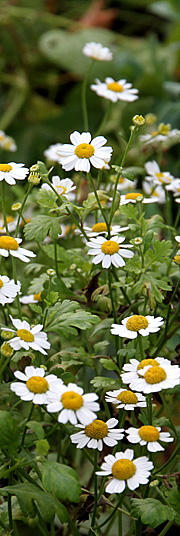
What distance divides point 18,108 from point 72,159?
1.15m

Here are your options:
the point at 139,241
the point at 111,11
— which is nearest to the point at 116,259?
the point at 139,241

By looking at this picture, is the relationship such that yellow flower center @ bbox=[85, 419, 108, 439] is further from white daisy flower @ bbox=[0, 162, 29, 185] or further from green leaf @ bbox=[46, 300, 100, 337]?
white daisy flower @ bbox=[0, 162, 29, 185]

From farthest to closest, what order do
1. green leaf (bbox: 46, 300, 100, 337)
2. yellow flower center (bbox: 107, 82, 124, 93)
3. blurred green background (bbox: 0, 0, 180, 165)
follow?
1. blurred green background (bbox: 0, 0, 180, 165)
2. yellow flower center (bbox: 107, 82, 124, 93)
3. green leaf (bbox: 46, 300, 100, 337)

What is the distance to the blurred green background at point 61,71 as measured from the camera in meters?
1.49

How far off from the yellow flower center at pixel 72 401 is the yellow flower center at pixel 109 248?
6.2 inches

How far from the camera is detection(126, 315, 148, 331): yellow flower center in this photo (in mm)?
530

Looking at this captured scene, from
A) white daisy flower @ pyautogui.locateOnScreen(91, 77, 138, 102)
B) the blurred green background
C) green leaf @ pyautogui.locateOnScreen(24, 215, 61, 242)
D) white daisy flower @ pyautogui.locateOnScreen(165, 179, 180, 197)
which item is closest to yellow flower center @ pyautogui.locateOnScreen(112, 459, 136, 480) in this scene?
green leaf @ pyautogui.locateOnScreen(24, 215, 61, 242)

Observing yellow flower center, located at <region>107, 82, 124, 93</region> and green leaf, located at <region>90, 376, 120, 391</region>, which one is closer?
green leaf, located at <region>90, 376, 120, 391</region>

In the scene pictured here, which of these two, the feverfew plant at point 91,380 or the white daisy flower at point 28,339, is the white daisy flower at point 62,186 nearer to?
the feverfew plant at point 91,380

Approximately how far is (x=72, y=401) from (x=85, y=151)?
0.76 feet

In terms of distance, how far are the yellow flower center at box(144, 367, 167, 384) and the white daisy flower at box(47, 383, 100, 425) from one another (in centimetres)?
6

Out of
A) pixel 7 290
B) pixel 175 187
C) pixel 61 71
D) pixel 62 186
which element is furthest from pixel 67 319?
pixel 61 71

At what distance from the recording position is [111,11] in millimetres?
1969

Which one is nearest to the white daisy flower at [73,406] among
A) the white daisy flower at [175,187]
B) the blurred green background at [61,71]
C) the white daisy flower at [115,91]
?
the white daisy flower at [175,187]
